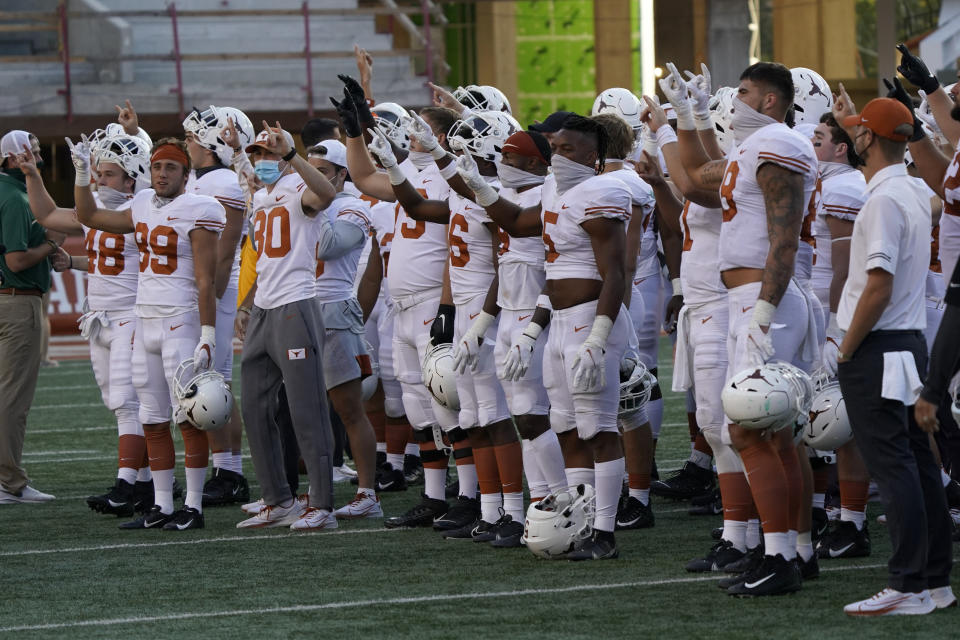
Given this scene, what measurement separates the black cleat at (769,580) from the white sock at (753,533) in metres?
0.48

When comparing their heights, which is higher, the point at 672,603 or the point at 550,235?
the point at 550,235

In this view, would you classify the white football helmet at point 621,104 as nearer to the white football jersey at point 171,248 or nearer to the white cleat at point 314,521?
the white football jersey at point 171,248

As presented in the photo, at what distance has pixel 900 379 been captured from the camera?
497 cm

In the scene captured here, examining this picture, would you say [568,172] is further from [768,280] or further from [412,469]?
[412,469]

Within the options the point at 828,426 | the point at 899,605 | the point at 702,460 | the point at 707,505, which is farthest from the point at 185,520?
the point at 899,605

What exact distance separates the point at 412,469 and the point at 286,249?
8.06 ft

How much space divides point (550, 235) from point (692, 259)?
0.61 m

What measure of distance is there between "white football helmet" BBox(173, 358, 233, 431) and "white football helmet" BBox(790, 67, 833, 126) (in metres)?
3.23

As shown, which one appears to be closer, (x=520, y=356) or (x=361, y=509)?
(x=520, y=356)

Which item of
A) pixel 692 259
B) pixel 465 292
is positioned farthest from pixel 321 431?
pixel 692 259

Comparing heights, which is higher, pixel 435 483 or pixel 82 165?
pixel 82 165

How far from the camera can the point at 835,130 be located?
6965 mm

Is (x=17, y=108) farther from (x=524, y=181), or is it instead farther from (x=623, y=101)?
(x=524, y=181)

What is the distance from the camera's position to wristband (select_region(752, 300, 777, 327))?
5.36 meters
